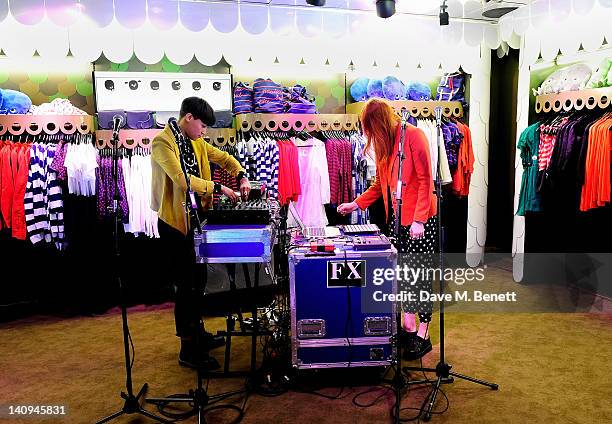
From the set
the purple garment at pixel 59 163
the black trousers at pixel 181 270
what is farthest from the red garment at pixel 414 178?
the purple garment at pixel 59 163

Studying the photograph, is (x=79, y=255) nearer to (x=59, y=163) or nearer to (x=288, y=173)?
(x=59, y=163)

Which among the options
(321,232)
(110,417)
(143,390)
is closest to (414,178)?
(321,232)

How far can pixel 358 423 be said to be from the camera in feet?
8.48

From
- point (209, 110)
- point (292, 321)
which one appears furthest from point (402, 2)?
point (292, 321)

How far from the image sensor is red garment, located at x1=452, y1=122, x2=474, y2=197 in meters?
5.03

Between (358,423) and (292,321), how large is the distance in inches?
26.2

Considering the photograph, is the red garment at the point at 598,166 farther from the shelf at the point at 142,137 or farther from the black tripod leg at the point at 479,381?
the shelf at the point at 142,137

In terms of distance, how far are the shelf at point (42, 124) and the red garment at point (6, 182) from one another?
192mm

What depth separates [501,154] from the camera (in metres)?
5.91

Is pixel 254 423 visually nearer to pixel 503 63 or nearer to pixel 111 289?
pixel 111 289

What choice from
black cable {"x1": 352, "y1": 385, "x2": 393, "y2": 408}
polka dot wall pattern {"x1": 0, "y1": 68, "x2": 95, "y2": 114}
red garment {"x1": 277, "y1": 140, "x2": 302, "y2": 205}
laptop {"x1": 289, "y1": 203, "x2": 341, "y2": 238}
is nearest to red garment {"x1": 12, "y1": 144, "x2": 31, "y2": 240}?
polka dot wall pattern {"x1": 0, "y1": 68, "x2": 95, "y2": 114}

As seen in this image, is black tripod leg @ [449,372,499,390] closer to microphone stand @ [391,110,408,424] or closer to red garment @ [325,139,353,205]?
microphone stand @ [391,110,408,424]

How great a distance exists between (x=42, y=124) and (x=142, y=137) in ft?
2.64

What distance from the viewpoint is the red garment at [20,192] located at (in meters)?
4.14
